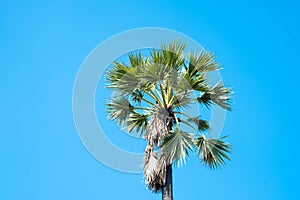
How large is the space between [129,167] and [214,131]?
2426mm

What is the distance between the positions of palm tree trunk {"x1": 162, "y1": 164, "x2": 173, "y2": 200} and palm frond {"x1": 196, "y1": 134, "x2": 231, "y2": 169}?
1.05 meters

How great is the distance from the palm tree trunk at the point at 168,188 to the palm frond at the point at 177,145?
0.87ft

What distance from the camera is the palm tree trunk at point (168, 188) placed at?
12.7 m

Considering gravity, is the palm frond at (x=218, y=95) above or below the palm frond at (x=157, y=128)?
above

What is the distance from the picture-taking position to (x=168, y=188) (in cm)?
1281

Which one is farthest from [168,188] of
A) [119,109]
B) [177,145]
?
[119,109]

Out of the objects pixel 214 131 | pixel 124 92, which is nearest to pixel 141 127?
pixel 124 92

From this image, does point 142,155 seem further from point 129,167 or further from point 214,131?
point 214,131

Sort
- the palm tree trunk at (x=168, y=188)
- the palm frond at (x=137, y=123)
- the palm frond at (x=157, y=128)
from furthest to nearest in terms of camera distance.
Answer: the palm frond at (x=137, y=123) → the palm frond at (x=157, y=128) → the palm tree trunk at (x=168, y=188)

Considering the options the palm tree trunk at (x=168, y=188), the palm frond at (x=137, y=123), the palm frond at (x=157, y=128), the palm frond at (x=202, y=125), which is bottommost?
the palm tree trunk at (x=168, y=188)

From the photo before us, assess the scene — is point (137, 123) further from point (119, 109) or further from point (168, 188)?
point (168, 188)

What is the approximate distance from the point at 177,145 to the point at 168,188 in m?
1.03

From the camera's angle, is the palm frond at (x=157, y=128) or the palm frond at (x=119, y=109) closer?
the palm frond at (x=157, y=128)

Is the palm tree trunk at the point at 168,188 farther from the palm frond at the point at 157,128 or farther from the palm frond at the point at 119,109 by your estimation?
the palm frond at the point at 119,109
